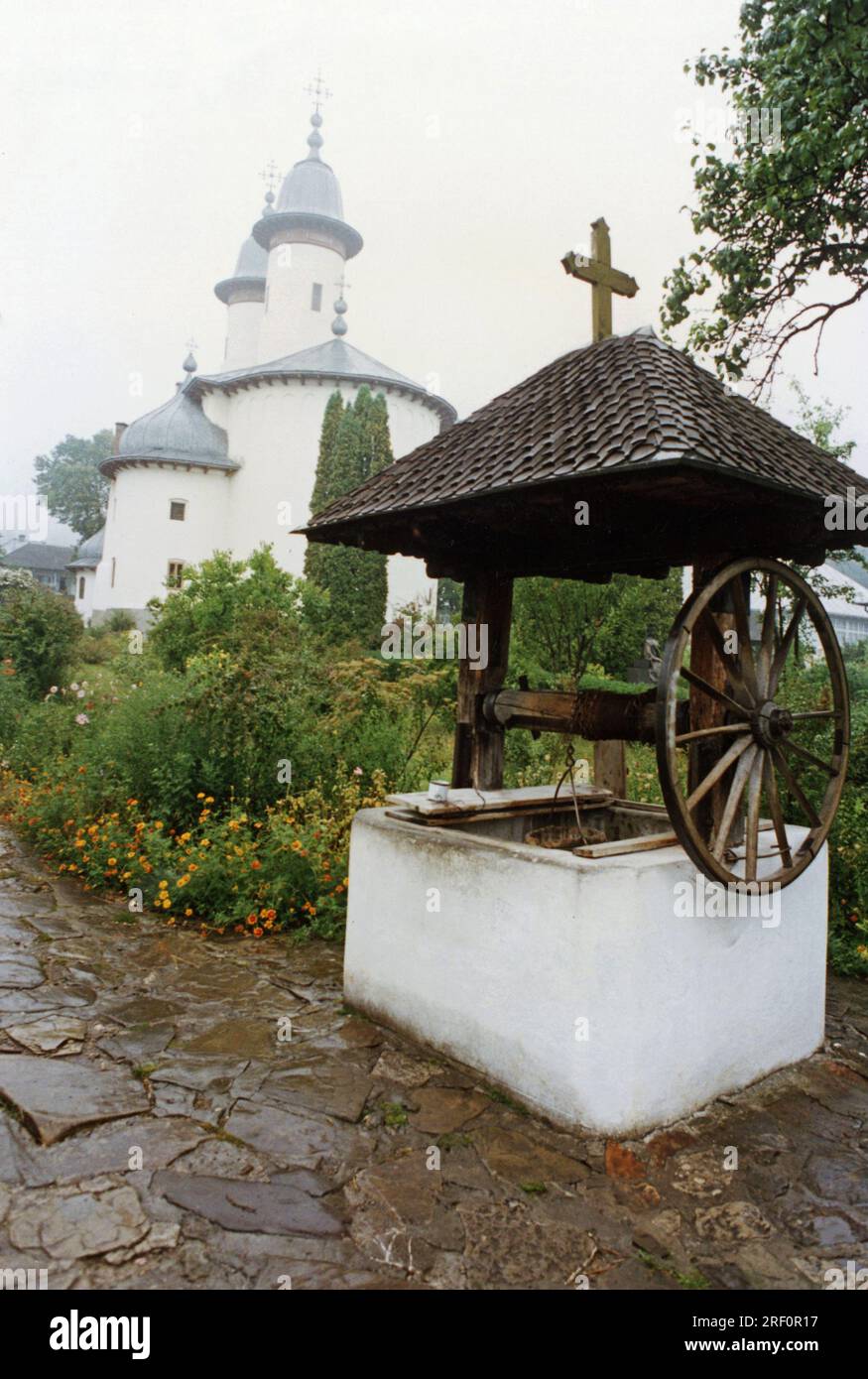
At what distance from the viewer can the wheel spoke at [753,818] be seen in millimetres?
3635

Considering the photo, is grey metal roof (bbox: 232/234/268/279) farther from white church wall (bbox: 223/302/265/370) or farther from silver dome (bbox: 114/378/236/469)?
silver dome (bbox: 114/378/236/469)

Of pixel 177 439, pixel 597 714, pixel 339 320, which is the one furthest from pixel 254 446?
pixel 597 714

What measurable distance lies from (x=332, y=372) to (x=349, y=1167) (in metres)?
27.6

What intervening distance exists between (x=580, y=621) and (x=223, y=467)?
68.4 ft

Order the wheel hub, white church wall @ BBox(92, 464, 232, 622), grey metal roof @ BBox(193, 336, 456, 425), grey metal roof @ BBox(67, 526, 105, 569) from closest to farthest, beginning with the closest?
the wheel hub
grey metal roof @ BBox(193, 336, 456, 425)
white church wall @ BBox(92, 464, 232, 622)
grey metal roof @ BBox(67, 526, 105, 569)

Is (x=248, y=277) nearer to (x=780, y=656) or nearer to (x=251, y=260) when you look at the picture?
(x=251, y=260)

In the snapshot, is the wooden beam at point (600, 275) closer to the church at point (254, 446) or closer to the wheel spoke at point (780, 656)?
the wheel spoke at point (780, 656)

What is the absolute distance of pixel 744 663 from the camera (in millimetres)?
3828

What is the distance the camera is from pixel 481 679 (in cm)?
466

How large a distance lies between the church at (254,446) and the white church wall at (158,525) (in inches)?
1.3

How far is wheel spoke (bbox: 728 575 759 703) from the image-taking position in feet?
12.6

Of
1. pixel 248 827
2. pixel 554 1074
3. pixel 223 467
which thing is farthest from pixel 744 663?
pixel 223 467

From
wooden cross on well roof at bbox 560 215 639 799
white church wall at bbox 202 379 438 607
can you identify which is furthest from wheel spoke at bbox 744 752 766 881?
white church wall at bbox 202 379 438 607
